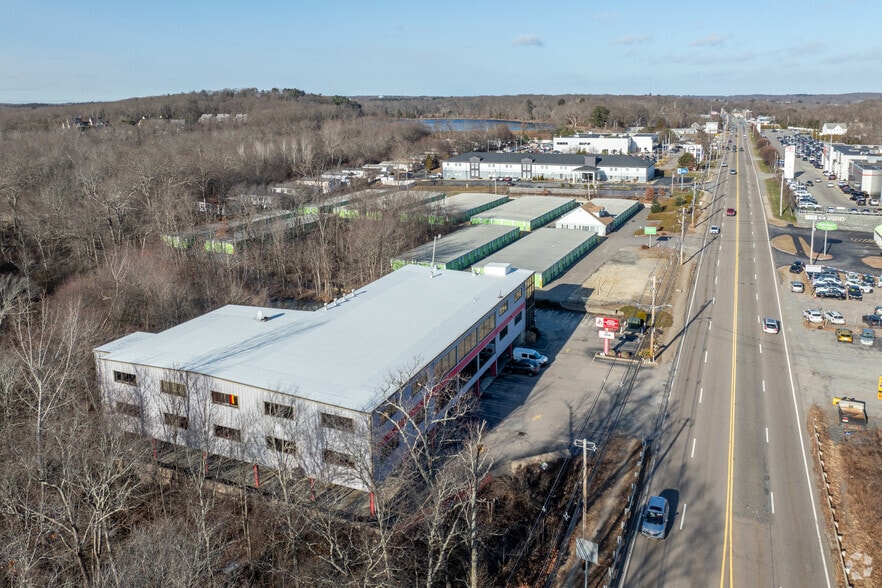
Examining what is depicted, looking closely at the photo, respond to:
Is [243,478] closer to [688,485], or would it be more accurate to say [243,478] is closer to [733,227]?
[688,485]

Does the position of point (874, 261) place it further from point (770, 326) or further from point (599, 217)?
point (599, 217)

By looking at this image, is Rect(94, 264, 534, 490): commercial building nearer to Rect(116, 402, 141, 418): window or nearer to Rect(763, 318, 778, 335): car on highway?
Rect(116, 402, 141, 418): window

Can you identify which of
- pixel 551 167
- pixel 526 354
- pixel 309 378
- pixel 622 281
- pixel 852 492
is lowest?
pixel 852 492

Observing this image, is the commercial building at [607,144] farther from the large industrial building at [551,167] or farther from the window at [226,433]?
the window at [226,433]

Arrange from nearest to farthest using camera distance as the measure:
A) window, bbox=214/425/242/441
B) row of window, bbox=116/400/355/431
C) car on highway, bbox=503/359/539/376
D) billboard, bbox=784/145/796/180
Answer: row of window, bbox=116/400/355/431
window, bbox=214/425/242/441
car on highway, bbox=503/359/539/376
billboard, bbox=784/145/796/180

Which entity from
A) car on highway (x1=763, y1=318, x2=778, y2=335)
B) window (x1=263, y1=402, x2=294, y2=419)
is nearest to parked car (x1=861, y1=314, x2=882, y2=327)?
car on highway (x1=763, y1=318, x2=778, y2=335)

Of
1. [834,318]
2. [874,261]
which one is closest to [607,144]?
[874,261]

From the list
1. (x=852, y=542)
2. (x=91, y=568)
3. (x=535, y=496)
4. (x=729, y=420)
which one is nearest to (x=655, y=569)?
(x=535, y=496)

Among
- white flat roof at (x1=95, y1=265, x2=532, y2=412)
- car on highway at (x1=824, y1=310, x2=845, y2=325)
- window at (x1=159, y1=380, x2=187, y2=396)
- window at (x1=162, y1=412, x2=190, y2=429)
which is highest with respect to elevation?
white flat roof at (x1=95, y1=265, x2=532, y2=412)
